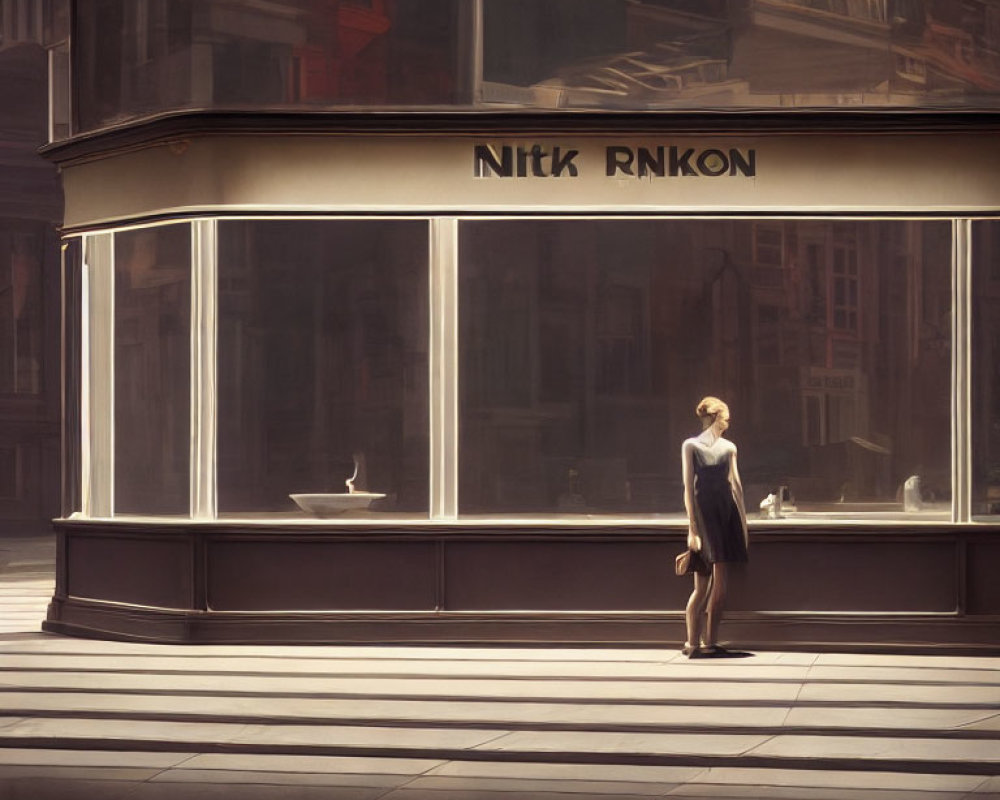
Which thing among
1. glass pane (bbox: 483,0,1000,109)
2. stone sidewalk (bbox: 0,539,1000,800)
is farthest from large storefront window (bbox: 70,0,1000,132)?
stone sidewalk (bbox: 0,539,1000,800)

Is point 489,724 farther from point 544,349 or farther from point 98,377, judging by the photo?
point 98,377

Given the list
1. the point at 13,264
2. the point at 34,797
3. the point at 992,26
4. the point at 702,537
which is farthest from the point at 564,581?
the point at 13,264

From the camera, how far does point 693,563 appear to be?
493 inches

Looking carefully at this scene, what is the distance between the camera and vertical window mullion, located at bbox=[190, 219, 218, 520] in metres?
13.7

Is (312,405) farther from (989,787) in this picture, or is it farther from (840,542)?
(989,787)

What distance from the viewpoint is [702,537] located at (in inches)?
492

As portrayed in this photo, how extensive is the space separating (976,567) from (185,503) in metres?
5.91

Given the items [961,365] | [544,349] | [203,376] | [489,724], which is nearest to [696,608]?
[544,349]

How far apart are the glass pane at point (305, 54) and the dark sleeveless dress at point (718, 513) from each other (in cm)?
349

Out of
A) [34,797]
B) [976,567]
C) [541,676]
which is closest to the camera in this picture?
[34,797]

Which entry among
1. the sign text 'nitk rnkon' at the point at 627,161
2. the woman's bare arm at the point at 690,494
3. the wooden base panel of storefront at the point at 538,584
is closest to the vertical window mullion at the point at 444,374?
the wooden base panel of storefront at the point at 538,584

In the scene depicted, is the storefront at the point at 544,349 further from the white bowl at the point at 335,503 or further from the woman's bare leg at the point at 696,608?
the woman's bare leg at the point at 696,608

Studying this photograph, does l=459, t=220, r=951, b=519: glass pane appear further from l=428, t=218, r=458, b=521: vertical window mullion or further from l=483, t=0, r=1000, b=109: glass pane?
l=483, t=0, r=1000, b=109: glass pane

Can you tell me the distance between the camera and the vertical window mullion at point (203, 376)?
45.0ft
